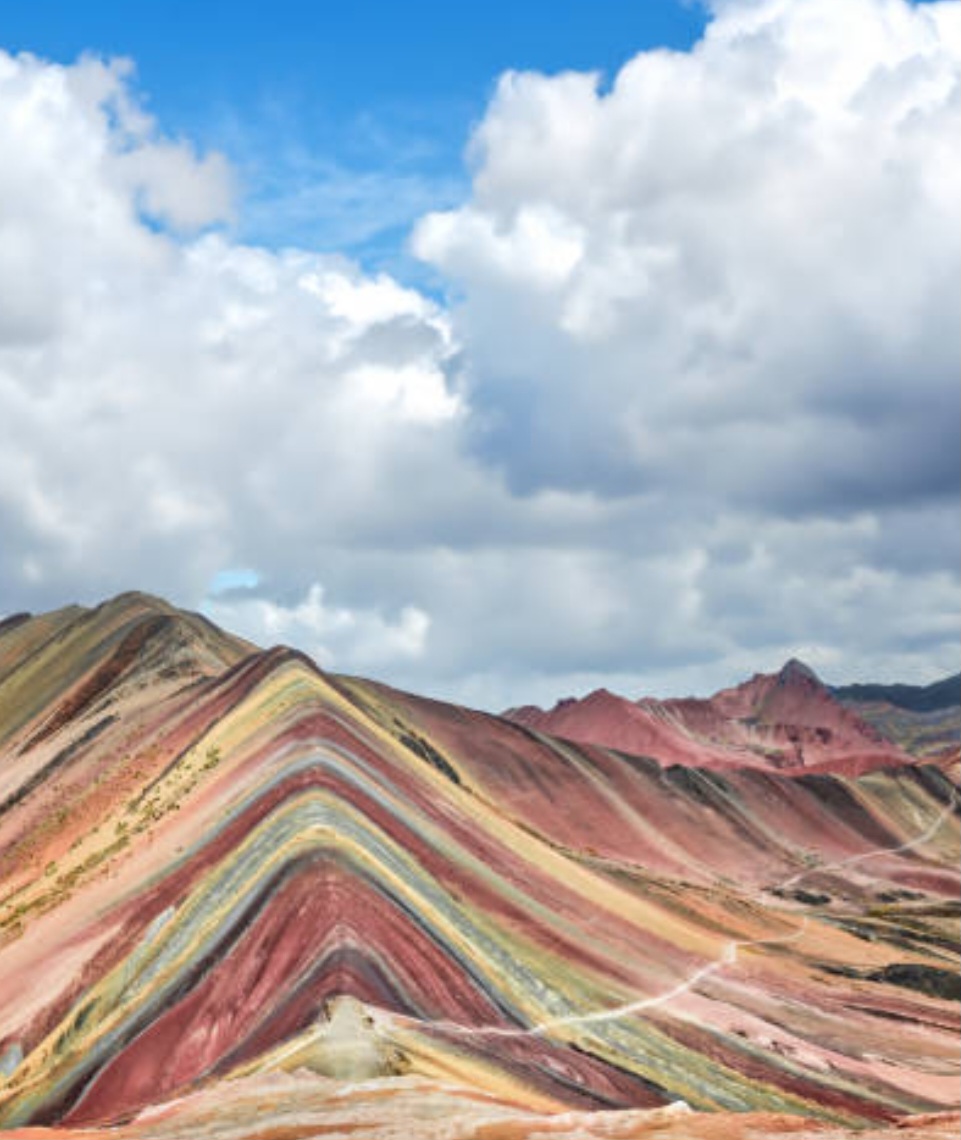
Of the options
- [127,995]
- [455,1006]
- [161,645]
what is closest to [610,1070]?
[455,1006]

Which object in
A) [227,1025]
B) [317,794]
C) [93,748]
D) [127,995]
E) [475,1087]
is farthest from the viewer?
[93,748]

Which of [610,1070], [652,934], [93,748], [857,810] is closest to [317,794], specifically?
[610,1070]

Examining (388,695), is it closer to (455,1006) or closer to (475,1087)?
(455,1006)

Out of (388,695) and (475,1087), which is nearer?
(475,1087)

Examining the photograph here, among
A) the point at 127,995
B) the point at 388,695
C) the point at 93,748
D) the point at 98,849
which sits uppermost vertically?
the point at 388,695

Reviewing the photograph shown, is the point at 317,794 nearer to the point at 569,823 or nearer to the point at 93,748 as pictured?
the point at 93,748

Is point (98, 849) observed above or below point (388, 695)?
below

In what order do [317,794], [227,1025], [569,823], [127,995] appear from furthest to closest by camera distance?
1. [569,823]
2. [317,794]
3. [127,995]
4. [227,1025]
